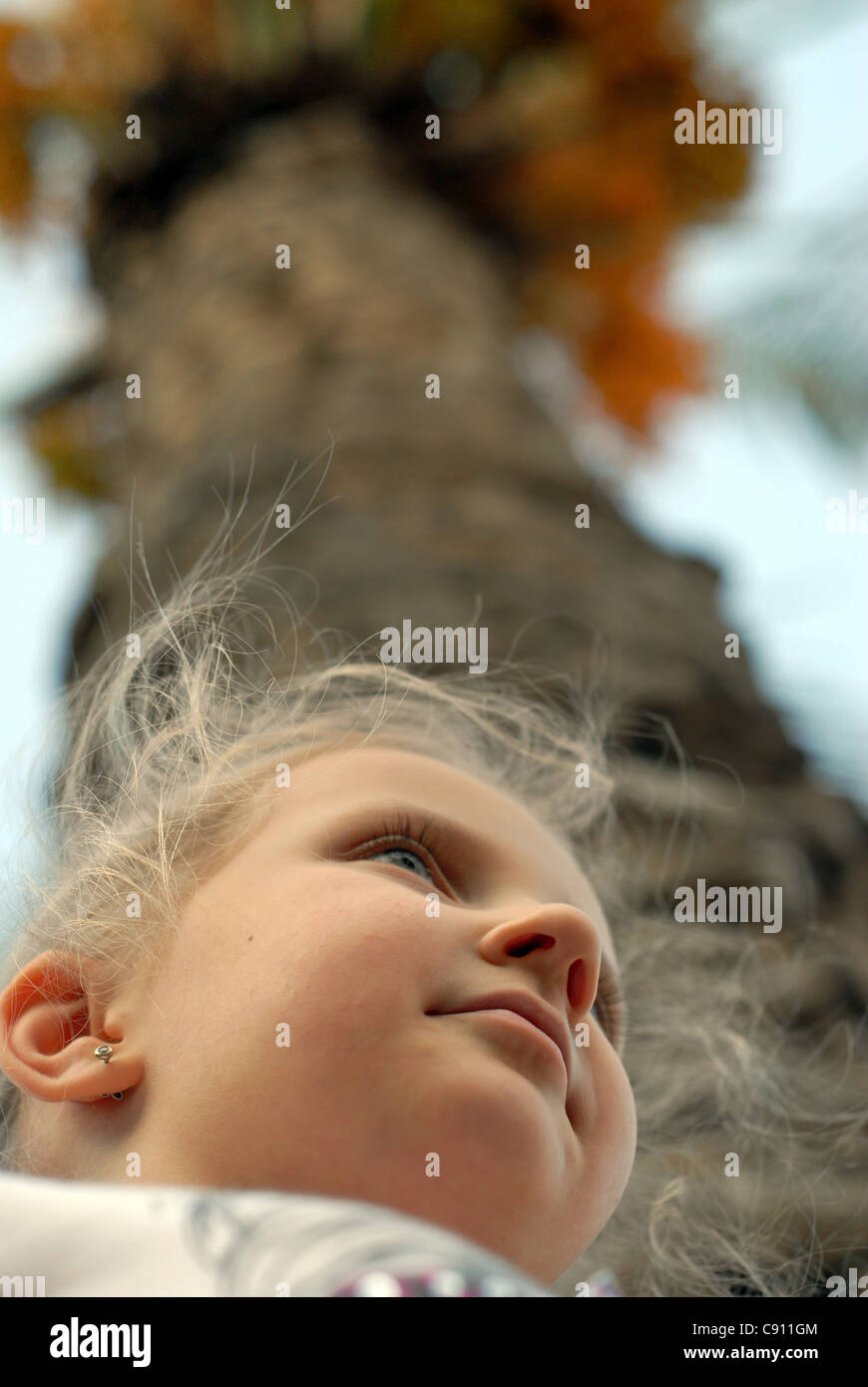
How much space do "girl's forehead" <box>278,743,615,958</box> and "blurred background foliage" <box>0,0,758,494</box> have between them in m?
2.85

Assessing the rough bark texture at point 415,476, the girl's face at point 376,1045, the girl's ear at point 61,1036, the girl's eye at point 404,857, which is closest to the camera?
the girl's face at point 376,1045

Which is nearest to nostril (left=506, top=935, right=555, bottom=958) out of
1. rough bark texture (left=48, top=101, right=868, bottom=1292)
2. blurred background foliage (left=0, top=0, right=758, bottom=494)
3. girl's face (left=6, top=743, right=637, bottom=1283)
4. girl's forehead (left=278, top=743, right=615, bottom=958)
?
girl's face (left=6, top=743, right=637, bottom=1283)

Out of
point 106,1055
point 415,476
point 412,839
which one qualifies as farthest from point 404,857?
point 415,476

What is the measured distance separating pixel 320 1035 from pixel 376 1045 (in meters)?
0.05

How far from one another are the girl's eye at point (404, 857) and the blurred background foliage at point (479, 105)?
301 cm

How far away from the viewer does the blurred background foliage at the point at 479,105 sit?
3.63 m

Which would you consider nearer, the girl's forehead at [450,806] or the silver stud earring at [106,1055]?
the silver stud earring at [106,1055]

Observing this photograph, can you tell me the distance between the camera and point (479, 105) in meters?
3.76

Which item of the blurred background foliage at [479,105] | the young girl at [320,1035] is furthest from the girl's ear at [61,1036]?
the blurred background foliage at [479,105]

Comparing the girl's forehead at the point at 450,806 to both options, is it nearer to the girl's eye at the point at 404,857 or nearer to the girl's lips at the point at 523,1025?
the girl's eye at the point at 404,857

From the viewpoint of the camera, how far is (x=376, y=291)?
116 inches

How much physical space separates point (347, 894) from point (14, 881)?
0.60 m

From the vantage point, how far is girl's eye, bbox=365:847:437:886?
1.31 m
